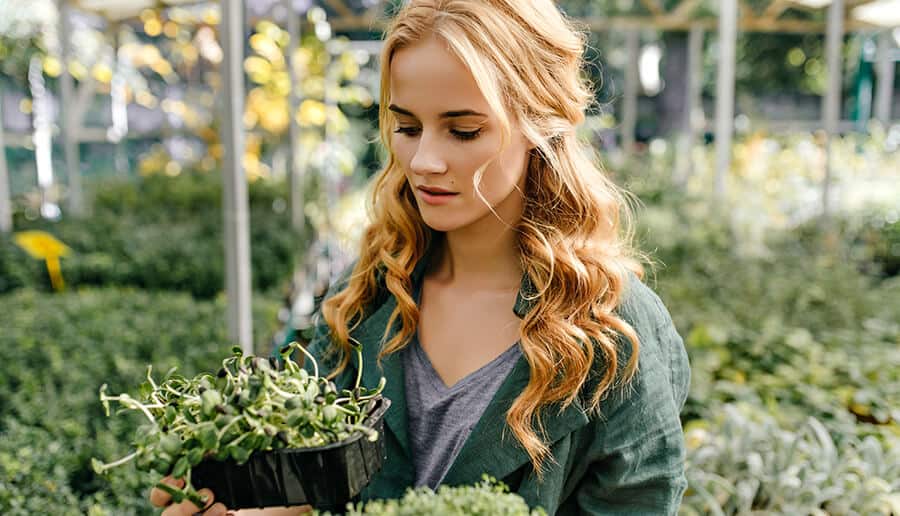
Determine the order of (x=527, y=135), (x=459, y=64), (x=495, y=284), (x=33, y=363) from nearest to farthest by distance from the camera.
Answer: (x=459, y=64) < (x=527, y=135) < (x=495, y=284) < (x=33, y=363)

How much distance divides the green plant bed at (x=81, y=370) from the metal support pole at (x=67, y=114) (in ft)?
9.05

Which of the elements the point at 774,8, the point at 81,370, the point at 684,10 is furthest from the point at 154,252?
the point at 774,8

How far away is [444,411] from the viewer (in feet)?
4.58

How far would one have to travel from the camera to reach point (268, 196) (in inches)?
295

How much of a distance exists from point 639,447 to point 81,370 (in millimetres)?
2365

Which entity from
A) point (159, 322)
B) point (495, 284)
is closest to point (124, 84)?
point (159, 322)

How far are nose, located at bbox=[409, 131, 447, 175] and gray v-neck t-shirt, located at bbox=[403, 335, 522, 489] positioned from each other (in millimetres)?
352

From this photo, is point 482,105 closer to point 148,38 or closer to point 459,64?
point 459,64

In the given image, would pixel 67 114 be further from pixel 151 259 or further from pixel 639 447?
pixel 639 447

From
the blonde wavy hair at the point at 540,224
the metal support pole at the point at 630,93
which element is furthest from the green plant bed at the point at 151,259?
the metal support pole at the point at 630,93

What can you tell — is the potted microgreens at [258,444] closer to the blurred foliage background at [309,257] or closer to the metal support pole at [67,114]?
the blurred foliage background at [309,257]

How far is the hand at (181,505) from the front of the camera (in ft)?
3.46

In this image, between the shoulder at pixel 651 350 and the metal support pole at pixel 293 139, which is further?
the metal support pole at pixel 293 139

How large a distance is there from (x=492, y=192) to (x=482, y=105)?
154 mm
